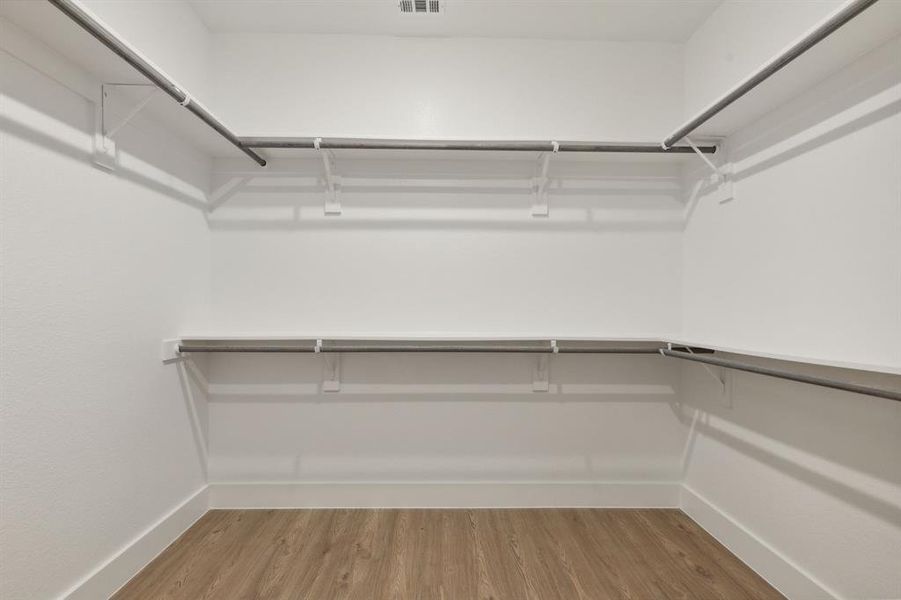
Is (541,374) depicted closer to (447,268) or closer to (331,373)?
(447,268)

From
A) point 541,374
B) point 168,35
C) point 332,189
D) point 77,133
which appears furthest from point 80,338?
point 541,374

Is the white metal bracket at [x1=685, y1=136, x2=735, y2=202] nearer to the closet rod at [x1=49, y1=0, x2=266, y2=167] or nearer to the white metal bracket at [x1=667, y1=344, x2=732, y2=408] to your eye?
the white metal bracket at [x1=667, y1=344, x2=732, y2=408]

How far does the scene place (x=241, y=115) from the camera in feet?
8.14

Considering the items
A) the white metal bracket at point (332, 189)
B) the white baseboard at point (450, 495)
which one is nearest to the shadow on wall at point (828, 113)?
the white baseboard at point (450, 495)

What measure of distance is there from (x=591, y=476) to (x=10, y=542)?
100 inches

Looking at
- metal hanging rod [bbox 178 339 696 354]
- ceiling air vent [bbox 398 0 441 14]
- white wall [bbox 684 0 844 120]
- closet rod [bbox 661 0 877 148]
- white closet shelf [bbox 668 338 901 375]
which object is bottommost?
metal hanging rod [bbox 178 339 696 354]

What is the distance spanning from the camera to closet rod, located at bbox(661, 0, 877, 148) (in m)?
1.19

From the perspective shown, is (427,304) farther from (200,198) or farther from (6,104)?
(6,104)

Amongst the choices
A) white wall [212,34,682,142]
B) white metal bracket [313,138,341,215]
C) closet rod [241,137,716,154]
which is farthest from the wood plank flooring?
white wall [212,34,682,142]

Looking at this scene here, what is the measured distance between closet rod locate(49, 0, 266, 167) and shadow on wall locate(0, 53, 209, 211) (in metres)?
0.29

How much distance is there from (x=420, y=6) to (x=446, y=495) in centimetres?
273

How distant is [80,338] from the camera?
156 centimetres

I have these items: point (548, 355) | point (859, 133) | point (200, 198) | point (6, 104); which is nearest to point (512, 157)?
point (548, 355)

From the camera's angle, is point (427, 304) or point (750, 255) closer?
point (750, 255)
